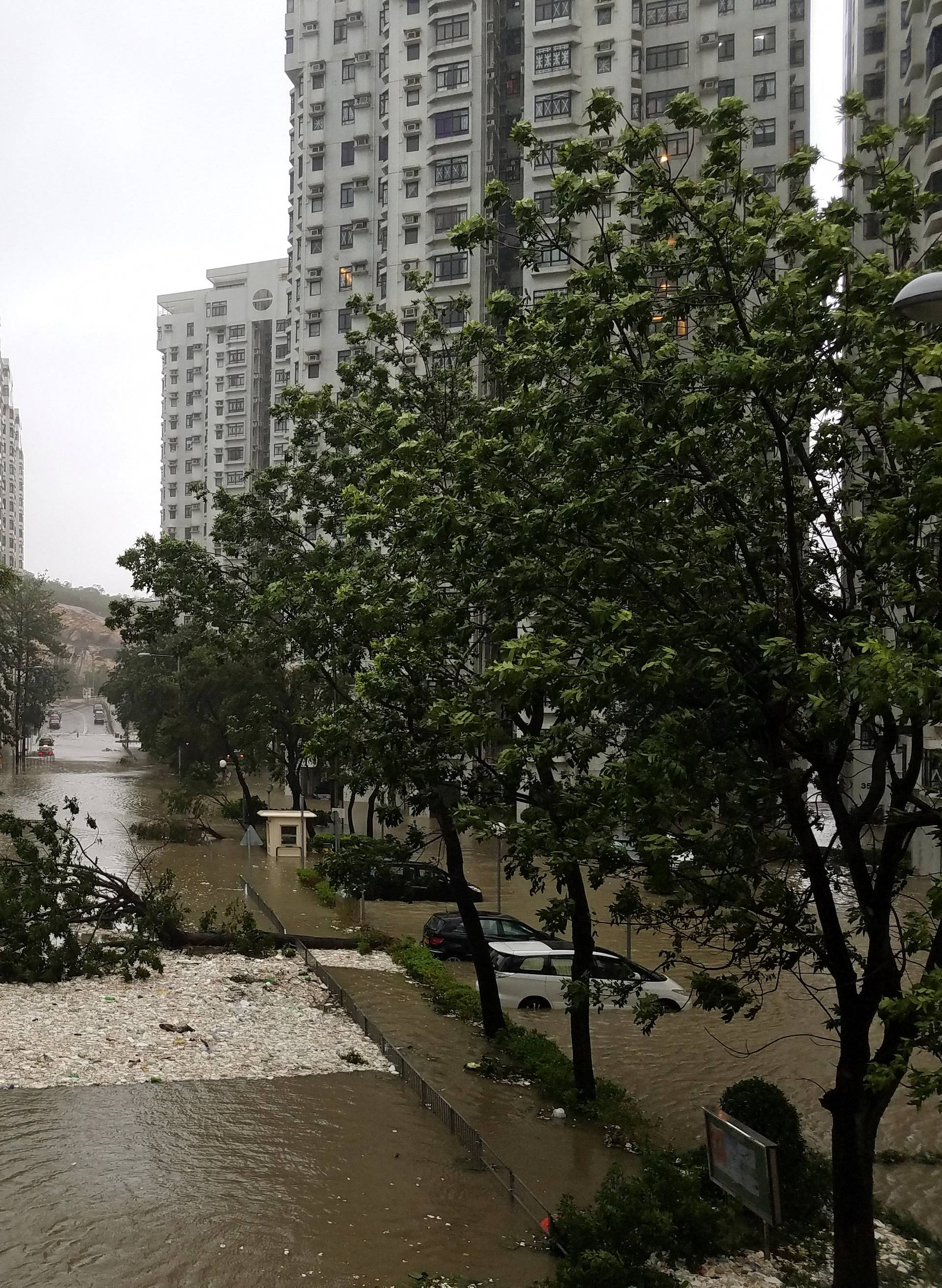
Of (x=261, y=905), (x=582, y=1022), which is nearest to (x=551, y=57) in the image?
(x=261, y=905)

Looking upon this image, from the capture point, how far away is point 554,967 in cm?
1978

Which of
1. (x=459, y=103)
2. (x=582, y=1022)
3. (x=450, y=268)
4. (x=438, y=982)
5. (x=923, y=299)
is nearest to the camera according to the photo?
(x=923, y=299)

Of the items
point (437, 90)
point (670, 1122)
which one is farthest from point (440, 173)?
point (670, 1122)

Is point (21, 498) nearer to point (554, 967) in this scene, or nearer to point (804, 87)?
point (804, 87)

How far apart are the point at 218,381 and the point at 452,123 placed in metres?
54.1

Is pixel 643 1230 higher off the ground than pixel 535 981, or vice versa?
pixel 643 1230

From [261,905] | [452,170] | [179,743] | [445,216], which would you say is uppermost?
[452,170]

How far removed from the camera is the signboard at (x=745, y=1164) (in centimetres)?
946

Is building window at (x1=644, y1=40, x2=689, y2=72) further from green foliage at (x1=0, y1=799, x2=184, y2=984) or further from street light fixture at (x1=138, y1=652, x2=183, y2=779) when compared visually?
green foliage at (x1=0, y1=799, x2=184, y2=984)

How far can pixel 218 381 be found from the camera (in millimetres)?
105688

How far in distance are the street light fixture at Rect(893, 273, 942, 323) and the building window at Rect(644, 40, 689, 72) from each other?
51757 mm

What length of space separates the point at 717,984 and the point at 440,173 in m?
54.2

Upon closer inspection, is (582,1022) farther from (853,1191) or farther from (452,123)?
(452,123)

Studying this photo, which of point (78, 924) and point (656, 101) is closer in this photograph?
point (78, 924)
